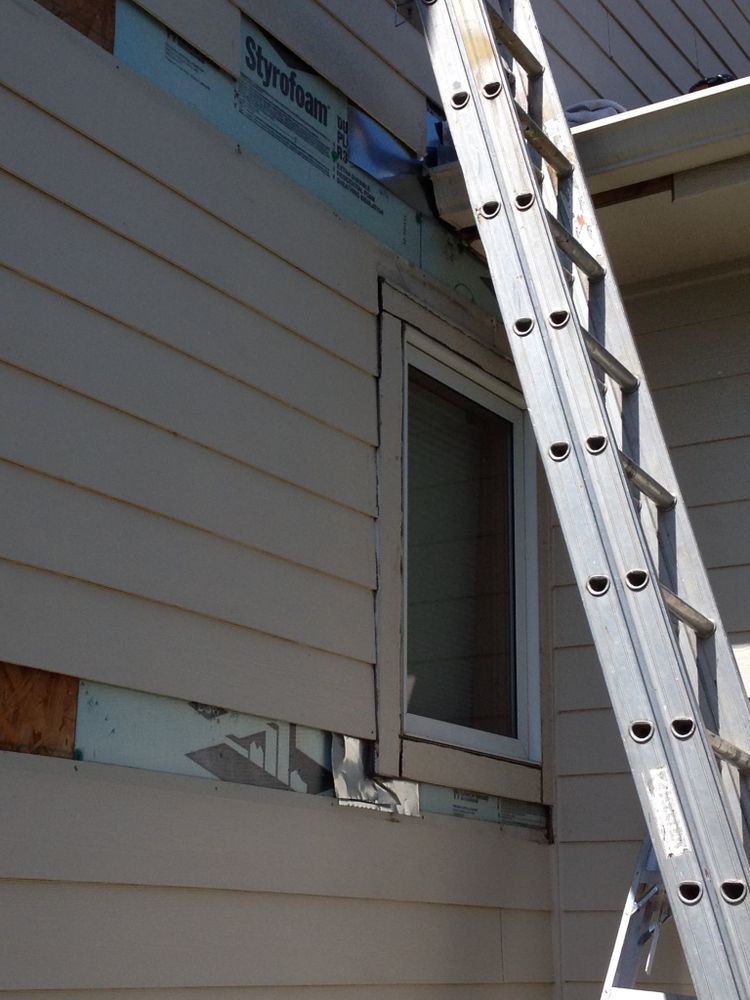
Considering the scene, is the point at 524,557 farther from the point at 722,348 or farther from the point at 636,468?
the point at 636,468

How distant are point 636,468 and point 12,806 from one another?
1400 mm

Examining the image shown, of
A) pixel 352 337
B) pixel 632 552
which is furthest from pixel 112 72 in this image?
pixel 632 552

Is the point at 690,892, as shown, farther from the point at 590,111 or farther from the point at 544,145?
the point at 590,111

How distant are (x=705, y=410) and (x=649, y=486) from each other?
155 cm

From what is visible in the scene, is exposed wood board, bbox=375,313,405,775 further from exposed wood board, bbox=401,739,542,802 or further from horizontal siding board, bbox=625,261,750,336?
horizontal siding board, bbox=625,261,750,336

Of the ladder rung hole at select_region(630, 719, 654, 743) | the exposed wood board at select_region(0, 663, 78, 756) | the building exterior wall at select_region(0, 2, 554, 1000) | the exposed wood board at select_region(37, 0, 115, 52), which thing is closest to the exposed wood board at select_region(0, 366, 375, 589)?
the building exterior wall at select_region(0, 2, 554, 1000)

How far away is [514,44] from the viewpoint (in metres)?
3.35

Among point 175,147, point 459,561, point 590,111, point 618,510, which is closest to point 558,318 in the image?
point 618,510

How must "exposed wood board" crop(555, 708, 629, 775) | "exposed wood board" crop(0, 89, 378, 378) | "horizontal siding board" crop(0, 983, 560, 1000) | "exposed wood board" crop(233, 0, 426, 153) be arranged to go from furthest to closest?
"exposed wood board" crop(555, 708, 629, 775), "exposed wood board" crop(233, 0, 426, 153), "exposed wood board" crop(0, 89, 378, 378), "horizontal siding board" crop(0, 983, 560, 1000)

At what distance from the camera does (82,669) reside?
8.04 ft

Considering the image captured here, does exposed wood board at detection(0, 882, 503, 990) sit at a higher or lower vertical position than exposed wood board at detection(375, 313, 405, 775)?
lower

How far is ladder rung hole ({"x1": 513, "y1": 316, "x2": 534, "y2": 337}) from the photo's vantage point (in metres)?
2.68

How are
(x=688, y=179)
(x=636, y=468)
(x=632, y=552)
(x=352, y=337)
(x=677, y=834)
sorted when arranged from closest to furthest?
(x=677, y=834) → (x=632, y=552) → (x=636, y=468) → (x=352, y=337) → (x=688, y=179)

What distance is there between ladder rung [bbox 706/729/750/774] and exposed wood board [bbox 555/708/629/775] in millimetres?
1486
